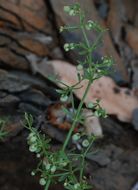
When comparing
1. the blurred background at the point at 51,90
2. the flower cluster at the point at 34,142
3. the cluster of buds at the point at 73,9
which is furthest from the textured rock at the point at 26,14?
the flower cluster at the point at 34,142

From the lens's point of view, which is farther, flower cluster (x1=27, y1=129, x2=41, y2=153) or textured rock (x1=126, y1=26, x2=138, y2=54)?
textured rock (x1=126, y1=26, x2=138, y2=54)

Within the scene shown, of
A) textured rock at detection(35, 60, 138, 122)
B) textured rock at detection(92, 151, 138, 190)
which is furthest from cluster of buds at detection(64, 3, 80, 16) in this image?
textured rock at detection(35, 60, 138, 122)

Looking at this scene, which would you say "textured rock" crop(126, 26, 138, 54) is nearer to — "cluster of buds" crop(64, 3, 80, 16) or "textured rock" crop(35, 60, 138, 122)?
"textured rock" crop(35, 60, 138, 122)

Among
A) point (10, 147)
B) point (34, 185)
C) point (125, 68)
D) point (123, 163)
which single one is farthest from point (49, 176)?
point (125, 68)

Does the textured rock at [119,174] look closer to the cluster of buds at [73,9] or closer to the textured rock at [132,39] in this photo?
the textured rock at [132,39]

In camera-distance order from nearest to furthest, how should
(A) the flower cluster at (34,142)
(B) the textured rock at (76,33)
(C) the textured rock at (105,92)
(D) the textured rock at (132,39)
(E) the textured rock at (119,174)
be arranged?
(A) the flower cluster at (34,142)
(E) the textured rock at (119,174)
(C) the textured rock at (105,92)
(B) the textured rock at (76,33)
(D) the textured rock at (132,39)

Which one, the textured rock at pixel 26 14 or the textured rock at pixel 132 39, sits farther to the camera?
the textured rock at pixel 132 39

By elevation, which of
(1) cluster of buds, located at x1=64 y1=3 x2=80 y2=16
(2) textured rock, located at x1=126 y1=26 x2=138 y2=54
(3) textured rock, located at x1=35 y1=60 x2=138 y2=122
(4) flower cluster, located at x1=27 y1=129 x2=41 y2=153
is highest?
(1) cluster of buds, located at x1=64 y1=3 x2=80 y2=16

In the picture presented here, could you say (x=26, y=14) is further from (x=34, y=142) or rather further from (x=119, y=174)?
(x=34, y=142)
